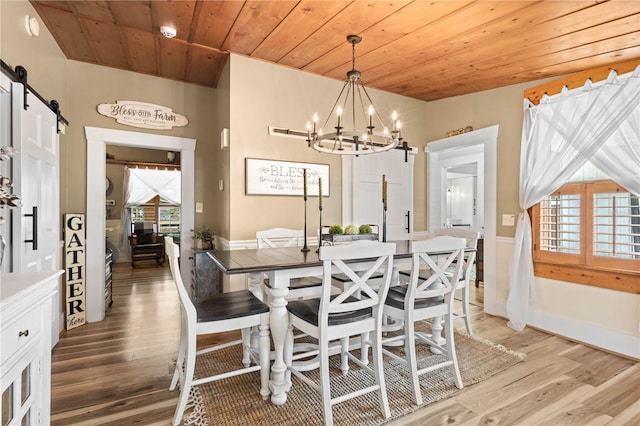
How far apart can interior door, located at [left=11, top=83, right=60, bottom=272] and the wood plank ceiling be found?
0.88 meters

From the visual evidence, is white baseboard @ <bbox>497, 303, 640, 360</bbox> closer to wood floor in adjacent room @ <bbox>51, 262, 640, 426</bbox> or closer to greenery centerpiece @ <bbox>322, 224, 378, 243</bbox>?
wood floor in adjacent room @ <bbox>51, 262, 640, 426</bbox>

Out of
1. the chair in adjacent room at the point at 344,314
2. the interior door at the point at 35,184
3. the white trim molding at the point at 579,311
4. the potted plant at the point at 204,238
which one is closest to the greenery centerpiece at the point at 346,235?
the chair in adjacent room at the point at 344,314

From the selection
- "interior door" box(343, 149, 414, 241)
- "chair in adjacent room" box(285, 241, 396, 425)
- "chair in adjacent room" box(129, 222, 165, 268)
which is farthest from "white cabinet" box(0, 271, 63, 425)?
"chair in adjacent room" box(129, 222, 165, 268)

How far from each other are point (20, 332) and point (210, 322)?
0.84 meters

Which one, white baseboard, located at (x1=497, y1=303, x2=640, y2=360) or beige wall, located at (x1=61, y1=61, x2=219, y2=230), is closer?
white baseboard, located at (x1=497, y1=303, x2=640, y2=360)

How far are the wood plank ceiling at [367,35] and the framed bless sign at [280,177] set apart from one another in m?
1.06

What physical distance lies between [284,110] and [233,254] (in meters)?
1.82

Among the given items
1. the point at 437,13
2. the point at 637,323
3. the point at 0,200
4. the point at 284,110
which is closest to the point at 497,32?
the point at 437,13

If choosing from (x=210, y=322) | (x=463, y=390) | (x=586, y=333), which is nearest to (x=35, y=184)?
(x=210, y=322)

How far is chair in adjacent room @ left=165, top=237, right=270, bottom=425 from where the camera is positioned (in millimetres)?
1768

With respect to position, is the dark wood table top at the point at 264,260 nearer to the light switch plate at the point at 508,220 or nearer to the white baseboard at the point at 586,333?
the light switch plate at the point at 508,220

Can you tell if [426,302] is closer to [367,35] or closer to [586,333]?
[586,333]

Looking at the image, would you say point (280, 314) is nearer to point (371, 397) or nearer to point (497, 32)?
point (371, 397)

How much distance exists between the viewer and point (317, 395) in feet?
6.72
